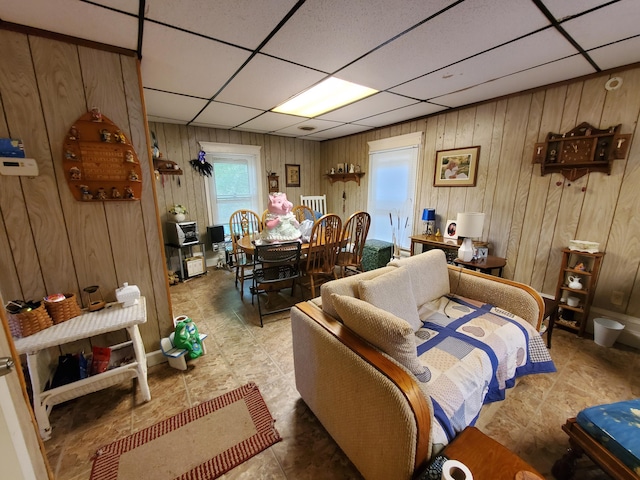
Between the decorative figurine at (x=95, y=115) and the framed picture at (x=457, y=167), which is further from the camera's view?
the framed picture at (x=457, y=167)

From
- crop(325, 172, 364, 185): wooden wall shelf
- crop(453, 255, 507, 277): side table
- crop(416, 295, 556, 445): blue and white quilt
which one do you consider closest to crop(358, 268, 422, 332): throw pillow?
crop(416, 295, 556, 445): blue and white quilt

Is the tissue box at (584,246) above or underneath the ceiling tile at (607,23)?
underneath

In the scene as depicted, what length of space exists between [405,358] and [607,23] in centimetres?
216

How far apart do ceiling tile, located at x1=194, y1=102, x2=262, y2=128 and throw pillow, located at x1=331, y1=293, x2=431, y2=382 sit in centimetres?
275

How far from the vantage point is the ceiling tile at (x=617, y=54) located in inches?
64.3

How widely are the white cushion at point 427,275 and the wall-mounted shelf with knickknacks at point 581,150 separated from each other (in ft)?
4.90

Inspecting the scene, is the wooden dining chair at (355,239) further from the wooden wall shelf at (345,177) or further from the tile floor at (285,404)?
the wooden wall shelf at (345,177)

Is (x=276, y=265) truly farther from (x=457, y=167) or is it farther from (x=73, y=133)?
(x=457, y=167)

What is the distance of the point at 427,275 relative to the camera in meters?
1.96

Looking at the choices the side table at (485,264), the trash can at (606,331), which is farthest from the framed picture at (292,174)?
the trash can at (606,331)

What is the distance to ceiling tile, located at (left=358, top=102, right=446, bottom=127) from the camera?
296 centimetres

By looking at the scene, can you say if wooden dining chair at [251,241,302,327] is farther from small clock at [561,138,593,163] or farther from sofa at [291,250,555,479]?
small clock at [561,138,593,163]

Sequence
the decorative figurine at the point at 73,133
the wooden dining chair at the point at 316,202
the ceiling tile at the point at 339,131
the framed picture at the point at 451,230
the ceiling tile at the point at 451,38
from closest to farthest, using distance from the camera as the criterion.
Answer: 1. the ceiling tile at the point at 451,38
2. the decorative figurine at the point at 73,133
3. the framed picture at the point at 451,230
4. the ceiling tile at the point at 339,131
5. the wooden dining chair at the point at 316,202

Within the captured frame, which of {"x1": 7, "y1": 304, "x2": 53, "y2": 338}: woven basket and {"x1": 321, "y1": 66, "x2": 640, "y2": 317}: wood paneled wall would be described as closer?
{"x1": 7, "y1": 304, "x2": 53, "y2": 338}: woven basket
